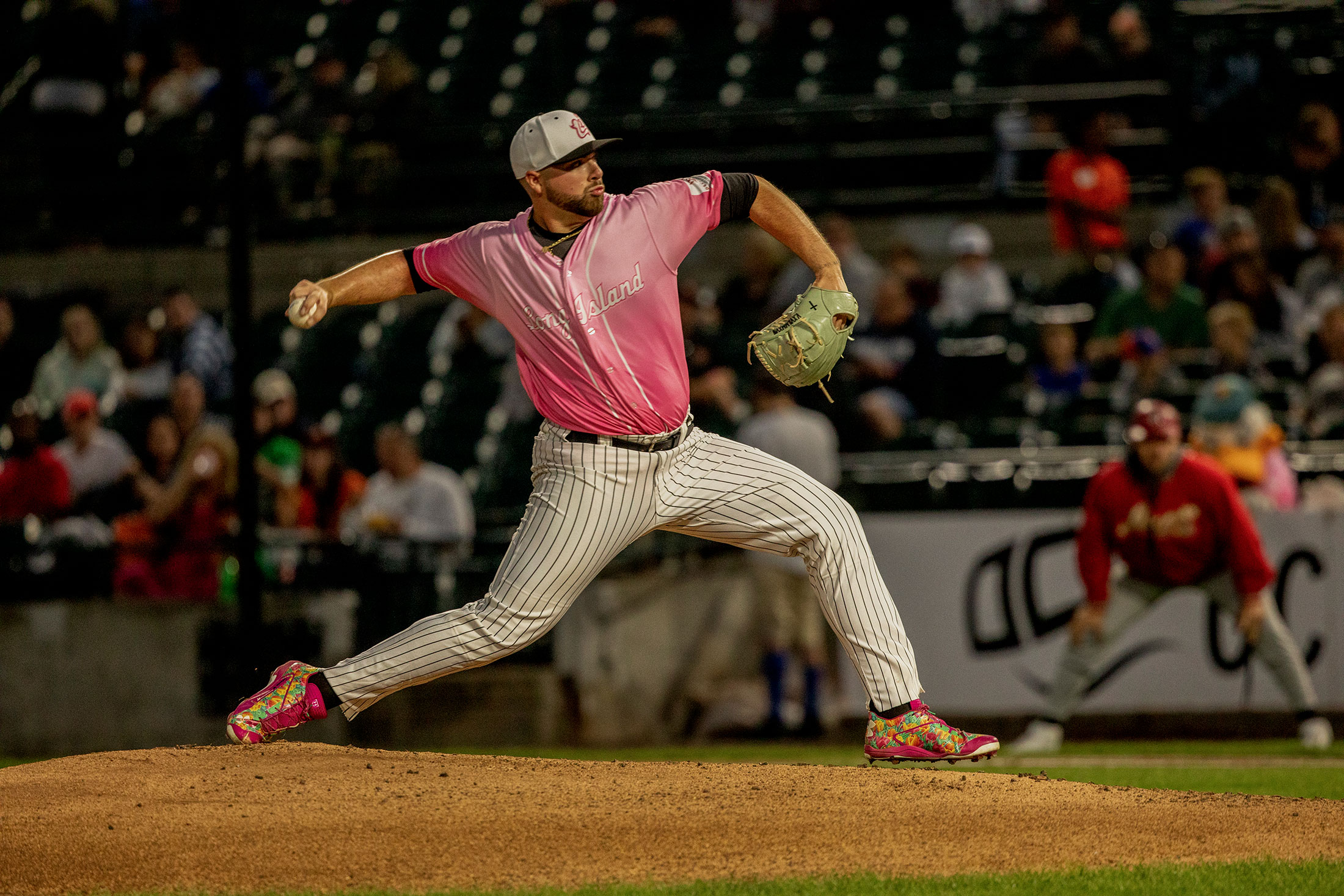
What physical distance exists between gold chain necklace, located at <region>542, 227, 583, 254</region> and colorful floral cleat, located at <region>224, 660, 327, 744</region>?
1.65 meters

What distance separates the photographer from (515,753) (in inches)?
440

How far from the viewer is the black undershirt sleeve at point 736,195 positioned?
627 cm

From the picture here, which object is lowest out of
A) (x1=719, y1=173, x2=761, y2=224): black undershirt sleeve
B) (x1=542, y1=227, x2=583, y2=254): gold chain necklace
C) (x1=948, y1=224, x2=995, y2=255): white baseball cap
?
(x1=542, y1=227, x2=583, y2=254): gold chain necklace

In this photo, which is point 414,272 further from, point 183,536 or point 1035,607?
point 1035,607

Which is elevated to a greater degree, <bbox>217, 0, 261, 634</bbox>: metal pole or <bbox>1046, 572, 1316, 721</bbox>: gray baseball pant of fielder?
<bbox>217, 0, 261, 634</bbox>: metal pole

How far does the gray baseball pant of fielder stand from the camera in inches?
419

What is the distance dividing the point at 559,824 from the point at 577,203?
78.9 inches

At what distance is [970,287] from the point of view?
14.7m

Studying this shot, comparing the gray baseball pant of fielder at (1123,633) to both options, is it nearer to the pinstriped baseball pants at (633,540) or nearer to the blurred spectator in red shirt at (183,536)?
the pinstriped baseball pants at (633,540)

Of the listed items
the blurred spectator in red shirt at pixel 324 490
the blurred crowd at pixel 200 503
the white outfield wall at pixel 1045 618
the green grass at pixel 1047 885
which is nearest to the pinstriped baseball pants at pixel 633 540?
the green grass at pixel 1047 885

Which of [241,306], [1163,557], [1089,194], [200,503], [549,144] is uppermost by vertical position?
[1089,194]

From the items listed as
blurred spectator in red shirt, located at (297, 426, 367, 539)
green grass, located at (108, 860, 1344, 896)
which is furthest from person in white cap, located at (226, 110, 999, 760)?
blurred spectator in red shirt, located at (297, 426, 367, 539)

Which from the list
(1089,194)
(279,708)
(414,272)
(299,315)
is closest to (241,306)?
(414,272)

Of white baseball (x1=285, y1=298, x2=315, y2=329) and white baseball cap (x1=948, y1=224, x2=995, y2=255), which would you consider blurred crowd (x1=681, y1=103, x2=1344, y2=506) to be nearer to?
white baseball cap (x1=948, y1=224, x2=995, y2=255)
